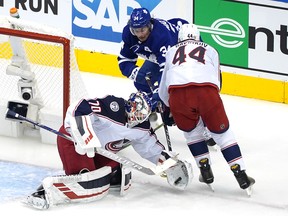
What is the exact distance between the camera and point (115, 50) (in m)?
10.1

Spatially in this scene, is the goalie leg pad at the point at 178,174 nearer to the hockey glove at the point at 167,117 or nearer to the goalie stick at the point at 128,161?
the goalie stick at the point at 128,161

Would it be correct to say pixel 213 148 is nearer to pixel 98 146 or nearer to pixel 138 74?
pixel 138 74

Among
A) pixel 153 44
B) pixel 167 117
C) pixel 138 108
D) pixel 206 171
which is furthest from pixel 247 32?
pixel 138 108

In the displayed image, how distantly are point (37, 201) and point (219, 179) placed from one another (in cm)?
120

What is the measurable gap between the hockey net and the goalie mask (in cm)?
88

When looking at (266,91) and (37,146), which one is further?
(266,91)

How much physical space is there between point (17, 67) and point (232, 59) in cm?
167

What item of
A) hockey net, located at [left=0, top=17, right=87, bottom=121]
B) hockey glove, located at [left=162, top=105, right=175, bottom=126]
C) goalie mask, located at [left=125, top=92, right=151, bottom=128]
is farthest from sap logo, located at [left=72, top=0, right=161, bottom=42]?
goalie mask, located at [left=125, top=92, right=151, bottom=128]

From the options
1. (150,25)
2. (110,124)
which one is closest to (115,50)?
(150,25)

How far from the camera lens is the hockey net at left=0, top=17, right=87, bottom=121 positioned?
27.9 ft

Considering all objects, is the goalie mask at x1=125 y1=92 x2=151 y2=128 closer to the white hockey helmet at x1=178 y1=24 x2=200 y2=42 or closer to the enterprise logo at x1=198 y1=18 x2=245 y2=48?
the white hockey helmet at x1=178 y1=24 x2=200 y2=42

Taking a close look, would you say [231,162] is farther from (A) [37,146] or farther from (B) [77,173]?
(A) [37,146]

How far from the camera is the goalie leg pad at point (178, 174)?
7934 mm

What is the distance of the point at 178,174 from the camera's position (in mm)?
7949
